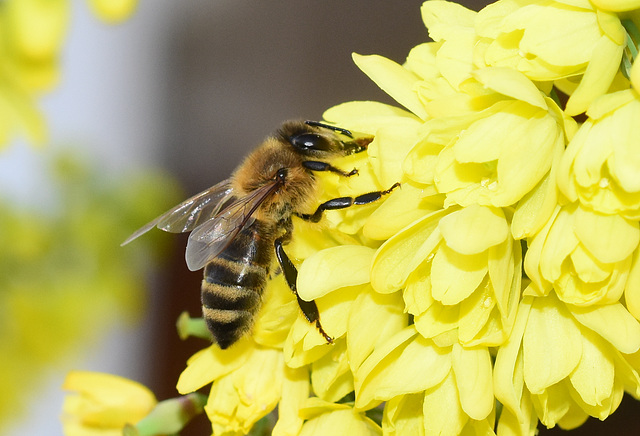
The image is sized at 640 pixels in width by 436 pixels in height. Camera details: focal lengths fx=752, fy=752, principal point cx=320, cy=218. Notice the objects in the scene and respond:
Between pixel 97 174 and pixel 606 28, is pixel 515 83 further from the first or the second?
pixel 97 174

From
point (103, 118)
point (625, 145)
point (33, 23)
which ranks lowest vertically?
point (103, 118)

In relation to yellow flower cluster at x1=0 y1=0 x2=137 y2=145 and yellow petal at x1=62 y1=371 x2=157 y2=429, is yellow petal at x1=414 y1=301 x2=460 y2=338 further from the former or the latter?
yellow flower cluster at x1=0 y1=0 x2=137 y2=145

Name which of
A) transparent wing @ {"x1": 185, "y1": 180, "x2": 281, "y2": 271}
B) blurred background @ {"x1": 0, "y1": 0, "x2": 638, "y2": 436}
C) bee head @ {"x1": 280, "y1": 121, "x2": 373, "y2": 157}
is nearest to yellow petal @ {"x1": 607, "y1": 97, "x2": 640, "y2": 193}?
bee head @ {"x1": 280, "y1": 121, "x2": 373, "y2": 157}

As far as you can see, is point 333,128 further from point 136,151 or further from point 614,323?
point 136,151

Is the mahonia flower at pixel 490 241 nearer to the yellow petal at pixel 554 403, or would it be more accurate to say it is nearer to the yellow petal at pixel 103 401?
the yellow petal at pixel 554 403

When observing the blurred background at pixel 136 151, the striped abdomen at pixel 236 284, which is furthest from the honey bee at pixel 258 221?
the blurred background at pixel 136 151

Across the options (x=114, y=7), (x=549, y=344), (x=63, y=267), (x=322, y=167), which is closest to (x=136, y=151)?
(x=63, y=267)

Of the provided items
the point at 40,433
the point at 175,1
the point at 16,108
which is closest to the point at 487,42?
the point at 16,108
